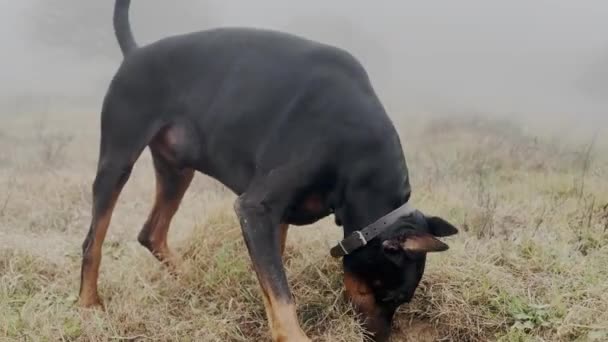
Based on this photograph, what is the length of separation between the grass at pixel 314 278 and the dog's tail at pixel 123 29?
125cm

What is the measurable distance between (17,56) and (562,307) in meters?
33.3

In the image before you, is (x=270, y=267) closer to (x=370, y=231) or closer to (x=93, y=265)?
(x=370, y=231)

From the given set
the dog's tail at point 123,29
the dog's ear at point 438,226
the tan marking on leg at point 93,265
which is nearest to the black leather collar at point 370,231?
the dog's ear at point 438,226

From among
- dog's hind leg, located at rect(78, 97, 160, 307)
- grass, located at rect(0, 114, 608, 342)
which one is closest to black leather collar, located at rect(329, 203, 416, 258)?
grass, located at rect(0, 114, 608, 342)

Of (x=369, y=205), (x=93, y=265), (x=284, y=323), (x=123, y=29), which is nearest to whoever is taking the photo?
(x=284, y=323)

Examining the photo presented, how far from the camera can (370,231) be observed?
315 cm

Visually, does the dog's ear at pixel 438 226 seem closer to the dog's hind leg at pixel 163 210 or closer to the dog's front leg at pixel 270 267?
the dog's front leg at pixel 270 267

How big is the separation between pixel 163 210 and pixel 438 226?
1.94 m

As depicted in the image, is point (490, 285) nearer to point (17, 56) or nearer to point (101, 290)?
point (101, 290)

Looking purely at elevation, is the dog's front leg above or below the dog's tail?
below

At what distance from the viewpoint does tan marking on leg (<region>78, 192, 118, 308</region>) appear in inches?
Answer: 152

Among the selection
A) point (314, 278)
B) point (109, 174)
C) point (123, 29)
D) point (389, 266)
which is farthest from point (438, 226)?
point (123, 29)

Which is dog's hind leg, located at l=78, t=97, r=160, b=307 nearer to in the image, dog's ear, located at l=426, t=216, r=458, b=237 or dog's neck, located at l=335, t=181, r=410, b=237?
dog's neck, located at l=335, t=181, r=410, b=237

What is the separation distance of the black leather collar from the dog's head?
0.08 feet
